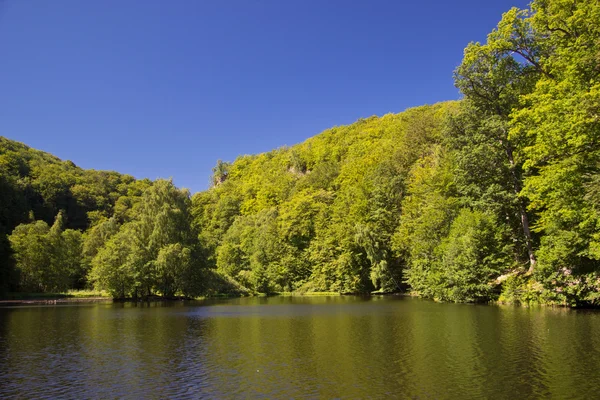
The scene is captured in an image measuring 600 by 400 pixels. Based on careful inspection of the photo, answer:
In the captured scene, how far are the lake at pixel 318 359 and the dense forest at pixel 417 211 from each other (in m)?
10.1

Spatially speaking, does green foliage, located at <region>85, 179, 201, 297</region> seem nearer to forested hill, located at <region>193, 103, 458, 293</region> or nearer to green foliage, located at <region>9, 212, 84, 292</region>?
forested hill, located at <region>193, 103, 458, 293</region>

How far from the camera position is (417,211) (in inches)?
2525

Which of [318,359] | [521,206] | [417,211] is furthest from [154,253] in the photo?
[318,359]

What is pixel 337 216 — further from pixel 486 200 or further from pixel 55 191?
pixel 55 191

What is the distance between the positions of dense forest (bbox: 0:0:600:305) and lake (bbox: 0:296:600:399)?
1005cm

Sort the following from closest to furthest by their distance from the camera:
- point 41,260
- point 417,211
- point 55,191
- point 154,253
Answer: point 417,211 → point 154,253 → point 41,260 → point 55,191

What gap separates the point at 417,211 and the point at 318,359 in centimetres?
4740

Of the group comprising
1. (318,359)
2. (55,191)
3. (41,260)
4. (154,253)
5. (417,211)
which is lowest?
(318,359)

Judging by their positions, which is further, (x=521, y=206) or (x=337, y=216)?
(x=337, y=216)

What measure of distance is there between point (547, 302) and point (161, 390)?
3379 centimetres

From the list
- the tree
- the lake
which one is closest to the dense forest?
the tree

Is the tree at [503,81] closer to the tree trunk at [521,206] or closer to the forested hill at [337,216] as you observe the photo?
the tree trunk at [521,206]

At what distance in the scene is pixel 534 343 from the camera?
21.0 meters

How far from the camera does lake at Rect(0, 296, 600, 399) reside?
599 inches
